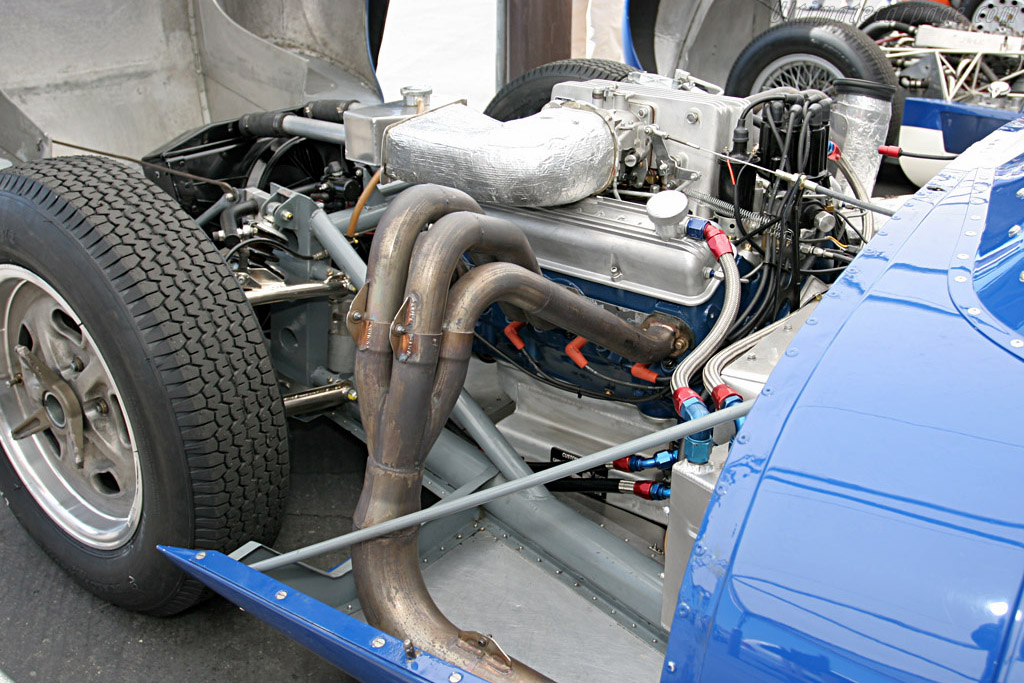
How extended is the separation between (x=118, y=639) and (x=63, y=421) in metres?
0.59

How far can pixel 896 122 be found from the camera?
3514 mm

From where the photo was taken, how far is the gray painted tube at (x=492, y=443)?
2.06m

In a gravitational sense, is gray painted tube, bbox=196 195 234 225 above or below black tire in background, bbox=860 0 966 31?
below

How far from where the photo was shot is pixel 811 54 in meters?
4.75

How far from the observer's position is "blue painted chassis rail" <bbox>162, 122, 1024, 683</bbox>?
0.90 meters

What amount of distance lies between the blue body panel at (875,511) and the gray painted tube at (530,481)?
157 mm

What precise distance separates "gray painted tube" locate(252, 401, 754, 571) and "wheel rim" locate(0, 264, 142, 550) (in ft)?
1.91

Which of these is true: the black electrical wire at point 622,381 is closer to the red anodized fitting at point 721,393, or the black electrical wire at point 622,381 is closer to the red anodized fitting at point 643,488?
the red anodized fitting at point 643,488

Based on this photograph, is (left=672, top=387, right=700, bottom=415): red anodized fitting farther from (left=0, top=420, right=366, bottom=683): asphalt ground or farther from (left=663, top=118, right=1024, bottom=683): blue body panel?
(left=0, top=420, right=366, bottom=683): asphalt ground

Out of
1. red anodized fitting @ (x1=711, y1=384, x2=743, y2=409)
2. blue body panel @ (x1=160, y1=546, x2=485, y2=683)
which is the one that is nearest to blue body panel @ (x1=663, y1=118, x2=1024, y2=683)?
red anodized fitting @ (x1=711, y1=384, x2=743, y2=409)

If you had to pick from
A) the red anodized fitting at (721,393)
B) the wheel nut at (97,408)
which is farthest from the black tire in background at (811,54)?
the wheel nut at (97,408)

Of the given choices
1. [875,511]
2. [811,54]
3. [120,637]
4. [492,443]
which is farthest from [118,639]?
[811,54]

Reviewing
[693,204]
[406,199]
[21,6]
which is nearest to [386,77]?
[21,6]

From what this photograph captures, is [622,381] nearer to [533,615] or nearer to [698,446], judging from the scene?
[533,615]
